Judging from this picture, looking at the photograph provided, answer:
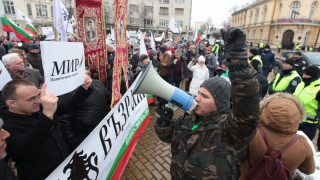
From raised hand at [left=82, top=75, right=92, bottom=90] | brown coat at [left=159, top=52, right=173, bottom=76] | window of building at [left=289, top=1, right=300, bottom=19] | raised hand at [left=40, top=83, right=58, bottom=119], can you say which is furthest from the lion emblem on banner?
window of building at [left=289, top=1, right=300, bottom=19]

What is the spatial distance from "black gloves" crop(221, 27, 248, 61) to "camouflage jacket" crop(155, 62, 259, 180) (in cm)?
6

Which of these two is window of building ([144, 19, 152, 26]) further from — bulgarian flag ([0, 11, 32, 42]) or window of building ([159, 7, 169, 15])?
bulgarian flag ([0, 11, 32, 42])

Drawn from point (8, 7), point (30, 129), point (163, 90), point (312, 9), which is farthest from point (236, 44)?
point (312, 9)

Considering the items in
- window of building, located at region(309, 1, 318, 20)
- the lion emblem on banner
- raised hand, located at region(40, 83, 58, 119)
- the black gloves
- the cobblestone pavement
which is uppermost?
window of building, located at region(309, 1, 318, 20)

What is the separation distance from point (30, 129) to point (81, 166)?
1.88 feet

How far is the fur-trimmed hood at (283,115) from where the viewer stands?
4.96 feet

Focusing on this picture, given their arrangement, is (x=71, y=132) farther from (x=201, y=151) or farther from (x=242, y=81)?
(x=242, y=81)

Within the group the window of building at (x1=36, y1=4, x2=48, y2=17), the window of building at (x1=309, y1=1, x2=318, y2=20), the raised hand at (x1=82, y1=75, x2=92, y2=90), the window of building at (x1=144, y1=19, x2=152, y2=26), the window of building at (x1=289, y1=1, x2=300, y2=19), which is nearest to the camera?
the raised hand at (x1=82, y1=75, x2=92, y2=90)

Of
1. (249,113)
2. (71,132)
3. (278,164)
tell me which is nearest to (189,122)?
(249,113)

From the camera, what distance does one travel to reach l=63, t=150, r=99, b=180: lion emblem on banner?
1612mm

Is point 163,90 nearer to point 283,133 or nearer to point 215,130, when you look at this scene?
point 215,130

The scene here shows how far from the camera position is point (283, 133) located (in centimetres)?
156

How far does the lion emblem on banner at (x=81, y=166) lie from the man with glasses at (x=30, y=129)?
8.6 inches

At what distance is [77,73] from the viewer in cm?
181
